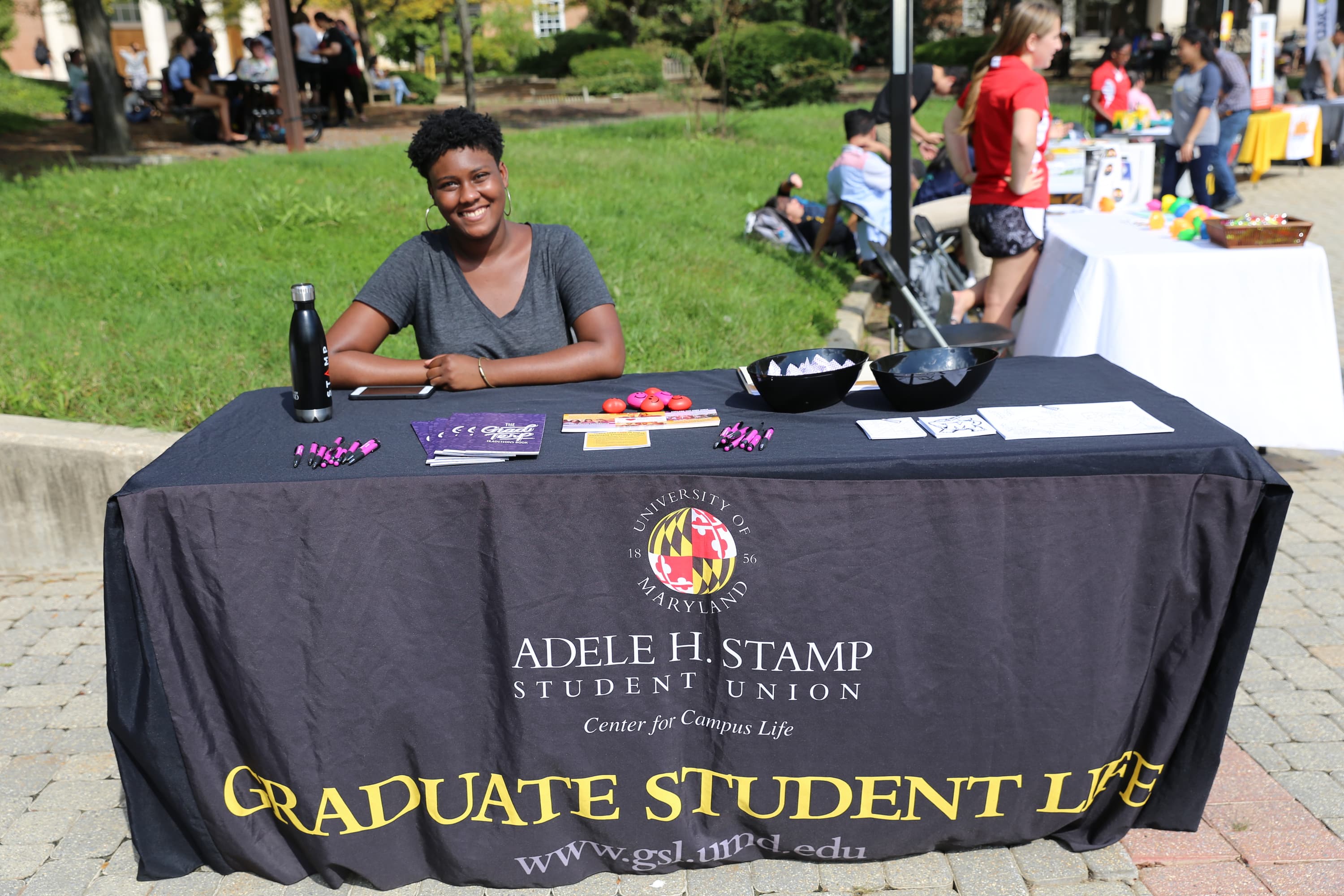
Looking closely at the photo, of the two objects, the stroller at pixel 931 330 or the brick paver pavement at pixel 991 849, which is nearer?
the brick paver pavement at pixel 991 849

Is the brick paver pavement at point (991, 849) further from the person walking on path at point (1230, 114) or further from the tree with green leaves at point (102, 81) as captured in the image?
the tree with green leaves at point (102, 81)

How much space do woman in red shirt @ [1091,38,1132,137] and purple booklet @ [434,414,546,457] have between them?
1019 centimetres

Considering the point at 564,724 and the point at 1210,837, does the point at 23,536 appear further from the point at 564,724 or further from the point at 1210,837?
the point at 1210,837

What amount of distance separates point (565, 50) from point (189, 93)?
56.8ft

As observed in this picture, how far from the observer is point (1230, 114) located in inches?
447

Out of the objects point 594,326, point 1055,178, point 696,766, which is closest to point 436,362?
point 594,326

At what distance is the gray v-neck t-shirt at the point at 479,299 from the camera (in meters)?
3.46

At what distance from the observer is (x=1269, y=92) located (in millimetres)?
14398

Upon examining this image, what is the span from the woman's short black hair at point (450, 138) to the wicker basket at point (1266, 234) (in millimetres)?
3284

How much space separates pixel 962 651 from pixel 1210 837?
886 mm

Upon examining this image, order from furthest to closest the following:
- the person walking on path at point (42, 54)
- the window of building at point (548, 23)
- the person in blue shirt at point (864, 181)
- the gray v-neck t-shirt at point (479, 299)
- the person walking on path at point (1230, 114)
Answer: the person walking on path at point (42, 54)
the window of building at point (548, 23)
the person walking on path at point (1230, 114)
the person in blue shirt at point (864, 181)
the gray v-neck t-shirt at point (479, 299)

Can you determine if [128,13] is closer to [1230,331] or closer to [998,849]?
[1230,331]

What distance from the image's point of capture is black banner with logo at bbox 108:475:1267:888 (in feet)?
8.29

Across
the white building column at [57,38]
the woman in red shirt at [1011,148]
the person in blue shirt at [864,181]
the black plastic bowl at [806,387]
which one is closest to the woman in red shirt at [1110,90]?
the person in blue shirt at [864,181]
